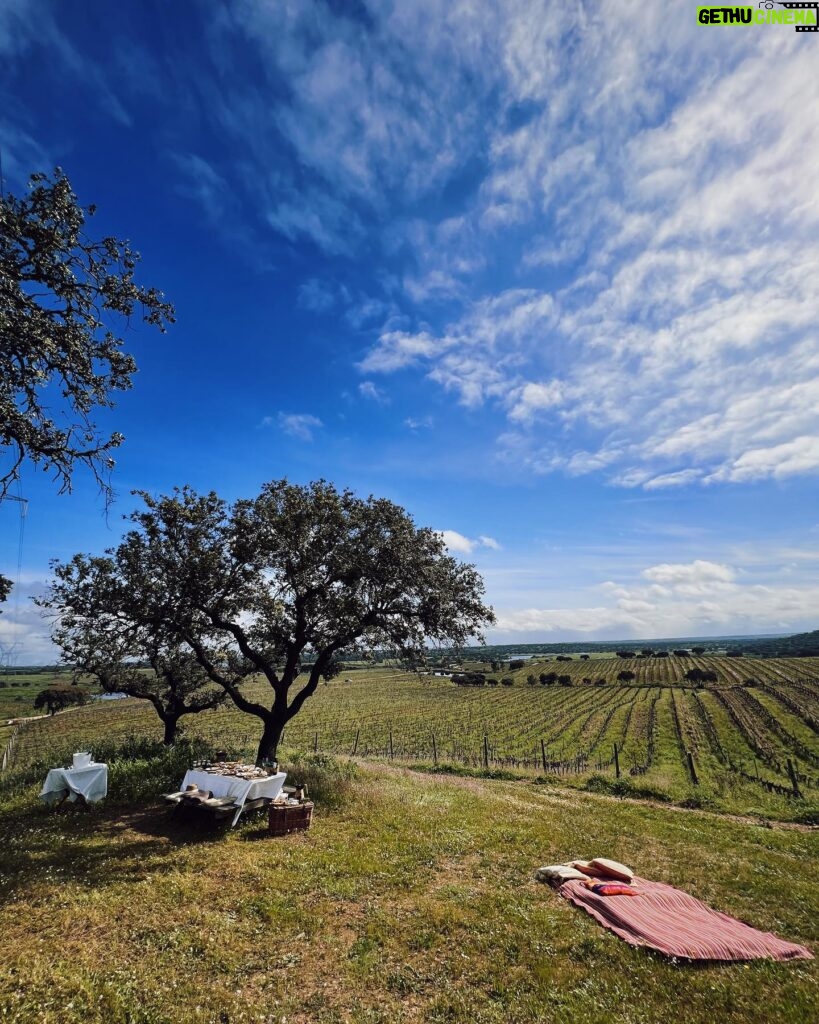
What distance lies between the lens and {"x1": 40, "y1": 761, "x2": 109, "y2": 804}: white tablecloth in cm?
1514

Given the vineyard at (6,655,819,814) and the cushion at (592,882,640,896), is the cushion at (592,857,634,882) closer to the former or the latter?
the cushion at (592,882,640,896)

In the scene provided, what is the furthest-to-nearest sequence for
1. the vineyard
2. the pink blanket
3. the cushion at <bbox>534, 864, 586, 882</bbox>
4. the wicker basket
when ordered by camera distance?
the vineyard → the wicker basket → the cushion at <bbox>534, 864, 586, 882</bbox> → the pink blanket

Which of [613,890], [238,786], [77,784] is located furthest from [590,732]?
[77,784]

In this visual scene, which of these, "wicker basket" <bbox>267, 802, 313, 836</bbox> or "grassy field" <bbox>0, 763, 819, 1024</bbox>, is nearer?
"grassy field" <bbox>0, 763, 819, 1024</bbox>

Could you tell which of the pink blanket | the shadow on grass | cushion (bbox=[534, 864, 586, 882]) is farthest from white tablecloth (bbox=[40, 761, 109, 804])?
the pink blanket

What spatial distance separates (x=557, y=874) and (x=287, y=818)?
7214 mm

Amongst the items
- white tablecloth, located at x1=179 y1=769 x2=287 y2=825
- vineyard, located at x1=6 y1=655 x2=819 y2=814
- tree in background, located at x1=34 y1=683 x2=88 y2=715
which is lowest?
vineyard, located at x1=6 y1=655 x2=819 y2=814

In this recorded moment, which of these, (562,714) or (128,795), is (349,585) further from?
(562,714)

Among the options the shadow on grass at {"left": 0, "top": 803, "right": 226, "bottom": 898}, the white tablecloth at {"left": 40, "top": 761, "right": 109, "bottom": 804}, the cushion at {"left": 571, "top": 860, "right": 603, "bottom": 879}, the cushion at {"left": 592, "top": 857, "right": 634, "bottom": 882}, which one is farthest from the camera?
the white tablecloth at {"left": 40, "top": 761, "right": 109, "bottom": 804}

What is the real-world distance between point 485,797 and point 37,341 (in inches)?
815

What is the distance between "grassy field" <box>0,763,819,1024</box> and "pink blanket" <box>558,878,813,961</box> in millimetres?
322

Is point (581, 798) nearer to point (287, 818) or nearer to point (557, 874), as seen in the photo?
point (557, 874)

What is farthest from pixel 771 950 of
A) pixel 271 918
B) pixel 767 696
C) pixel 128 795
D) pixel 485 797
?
pixel 767 696

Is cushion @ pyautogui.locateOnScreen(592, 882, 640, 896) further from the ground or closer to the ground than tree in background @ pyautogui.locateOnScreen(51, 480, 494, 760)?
closer to the ground
